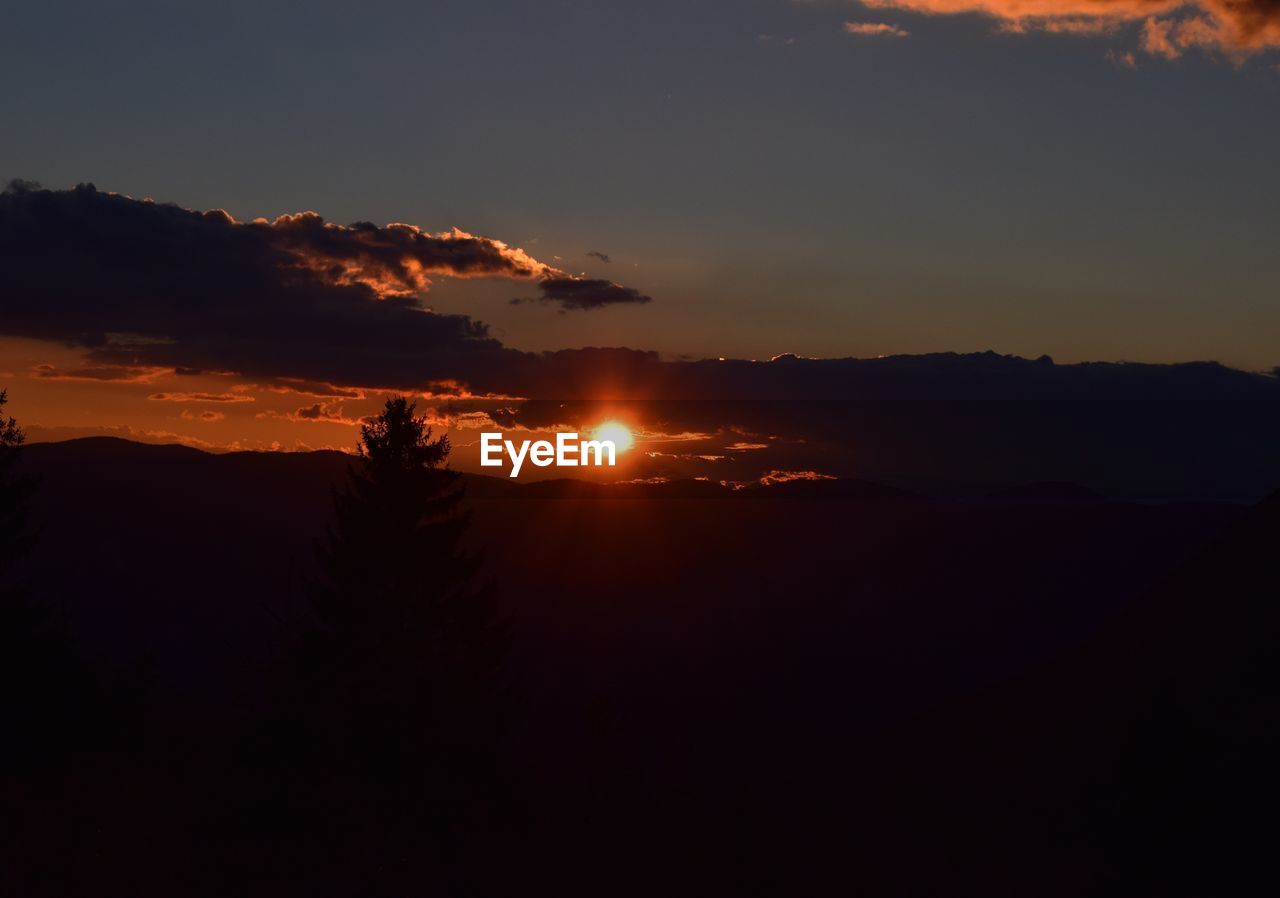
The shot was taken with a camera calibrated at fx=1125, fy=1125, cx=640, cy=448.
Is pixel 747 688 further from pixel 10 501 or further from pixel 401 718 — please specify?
pixel 401 718

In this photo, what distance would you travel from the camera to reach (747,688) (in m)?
138

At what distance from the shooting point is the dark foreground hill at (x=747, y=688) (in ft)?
64.1

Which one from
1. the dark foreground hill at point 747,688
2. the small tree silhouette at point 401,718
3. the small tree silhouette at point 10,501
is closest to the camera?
the small tree silhouette at point 401,718

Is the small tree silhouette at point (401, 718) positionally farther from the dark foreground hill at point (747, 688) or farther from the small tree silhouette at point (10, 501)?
the small tree silhouette at point (10, 501)

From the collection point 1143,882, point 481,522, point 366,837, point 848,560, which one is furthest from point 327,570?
point 848,560

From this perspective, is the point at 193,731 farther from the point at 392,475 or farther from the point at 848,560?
the point at 848,560

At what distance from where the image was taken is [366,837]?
17375 mm

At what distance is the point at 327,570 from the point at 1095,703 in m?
40.4

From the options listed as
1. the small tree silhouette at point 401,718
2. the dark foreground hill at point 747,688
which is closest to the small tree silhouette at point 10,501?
the dark foreground hill at point 747,688

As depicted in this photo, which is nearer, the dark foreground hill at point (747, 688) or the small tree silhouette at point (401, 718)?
the small tree silhouette at point (401, 718)

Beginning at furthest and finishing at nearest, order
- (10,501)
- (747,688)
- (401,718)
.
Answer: (747,688), (10,501), (401,718)

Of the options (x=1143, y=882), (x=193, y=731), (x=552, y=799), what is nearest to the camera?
(x=552, y=799)

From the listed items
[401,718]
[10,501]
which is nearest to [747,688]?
[10,501]

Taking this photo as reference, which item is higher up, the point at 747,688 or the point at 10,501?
the point at 10,501
